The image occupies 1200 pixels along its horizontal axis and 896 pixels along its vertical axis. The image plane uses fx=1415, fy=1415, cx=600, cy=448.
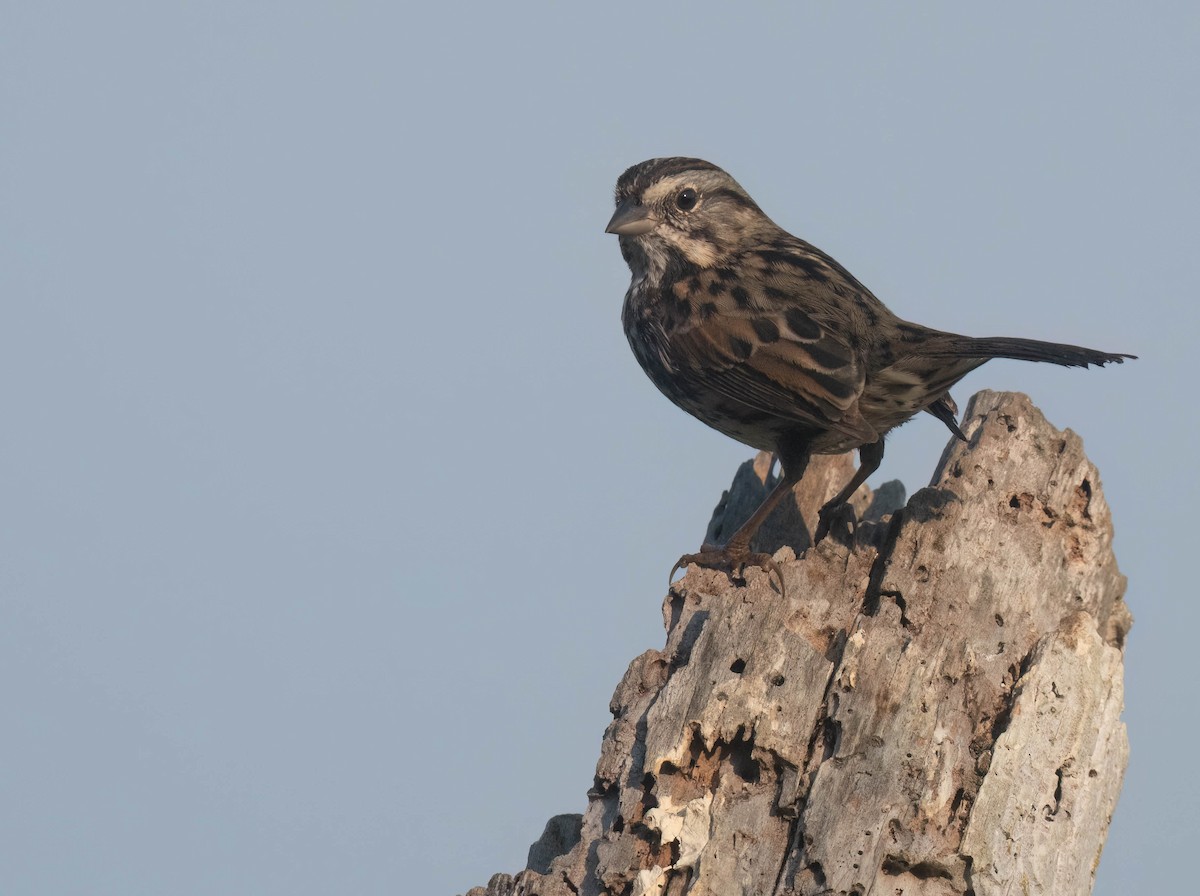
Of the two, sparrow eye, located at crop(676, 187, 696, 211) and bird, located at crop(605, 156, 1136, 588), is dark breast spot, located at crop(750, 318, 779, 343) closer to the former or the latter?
bird, located at crop(605, 156, 1136, 588)

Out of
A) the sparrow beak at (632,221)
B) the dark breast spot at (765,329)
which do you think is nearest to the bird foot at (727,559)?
the dark breast spot at (765,329)

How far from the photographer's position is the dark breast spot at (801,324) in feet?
22.5

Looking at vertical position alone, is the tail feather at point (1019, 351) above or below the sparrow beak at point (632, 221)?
below

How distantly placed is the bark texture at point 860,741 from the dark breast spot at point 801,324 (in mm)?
1057

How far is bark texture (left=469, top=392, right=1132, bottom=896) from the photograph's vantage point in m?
4.93

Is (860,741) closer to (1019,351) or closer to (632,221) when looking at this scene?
(1019,351)

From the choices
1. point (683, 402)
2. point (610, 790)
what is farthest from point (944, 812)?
point (683, 402)

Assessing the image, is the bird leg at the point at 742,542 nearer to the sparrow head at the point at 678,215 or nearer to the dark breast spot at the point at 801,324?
the dark breast spot at the point at 801,324

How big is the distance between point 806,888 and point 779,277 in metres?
3.47

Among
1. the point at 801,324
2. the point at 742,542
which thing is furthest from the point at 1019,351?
the point at 742,542

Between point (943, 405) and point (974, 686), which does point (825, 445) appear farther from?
point (974, 686)

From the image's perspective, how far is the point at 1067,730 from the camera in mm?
5570

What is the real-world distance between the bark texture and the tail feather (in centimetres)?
84

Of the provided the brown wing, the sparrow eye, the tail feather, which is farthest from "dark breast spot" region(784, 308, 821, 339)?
the sparrow eye
